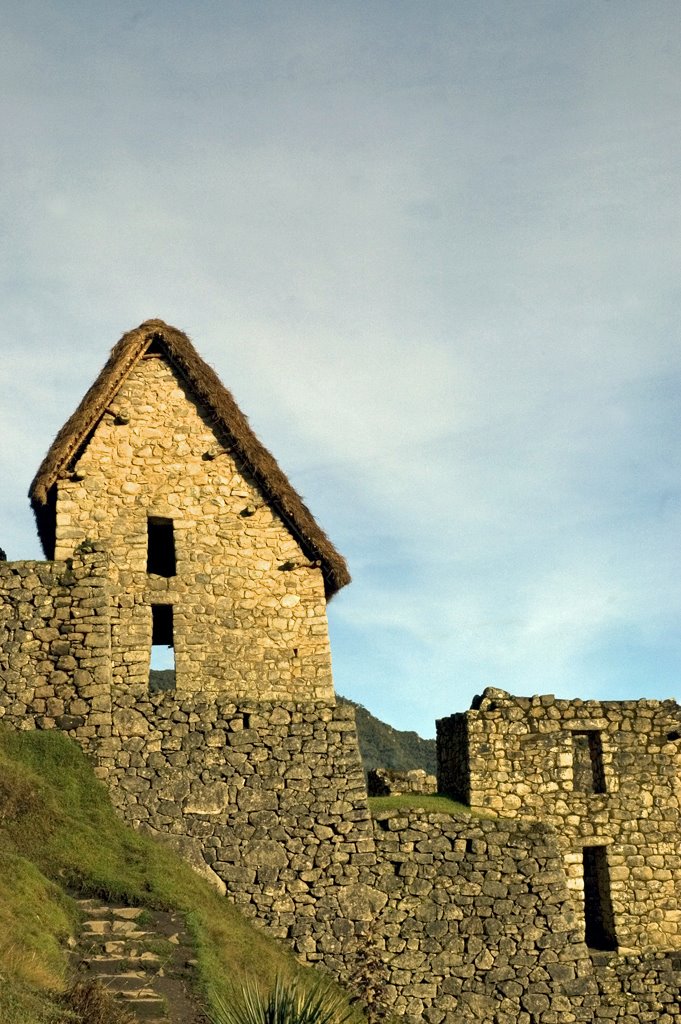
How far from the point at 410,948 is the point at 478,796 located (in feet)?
9.37

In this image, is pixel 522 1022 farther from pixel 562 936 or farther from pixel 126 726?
pixel 126 726

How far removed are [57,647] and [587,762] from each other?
30.8ft

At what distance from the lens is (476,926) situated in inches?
618

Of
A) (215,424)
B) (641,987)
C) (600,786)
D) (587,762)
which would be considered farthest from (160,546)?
(641,987)

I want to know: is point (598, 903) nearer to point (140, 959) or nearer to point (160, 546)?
point (140, 959)

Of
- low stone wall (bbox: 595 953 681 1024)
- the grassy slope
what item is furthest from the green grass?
low stone wall (bbox: 595 953 681 1024)

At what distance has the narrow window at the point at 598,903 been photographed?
17.5m

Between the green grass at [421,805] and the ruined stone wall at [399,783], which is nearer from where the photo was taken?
the green grass at [421,805]

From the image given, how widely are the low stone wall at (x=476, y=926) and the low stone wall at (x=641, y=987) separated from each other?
101 centimetres

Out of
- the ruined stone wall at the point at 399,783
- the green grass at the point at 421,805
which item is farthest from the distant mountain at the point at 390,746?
the green grass at the point at 421,805

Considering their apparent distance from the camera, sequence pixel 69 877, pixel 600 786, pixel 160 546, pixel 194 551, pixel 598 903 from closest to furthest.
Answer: pixel 69 877 → pixel 194 551 → pixel 598 903 → pixel 600 786 → pixel 160 546

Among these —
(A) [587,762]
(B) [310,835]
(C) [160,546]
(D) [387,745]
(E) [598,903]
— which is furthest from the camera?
(D) [387,745]

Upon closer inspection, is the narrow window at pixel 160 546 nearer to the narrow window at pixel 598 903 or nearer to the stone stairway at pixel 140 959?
the stone stairway at pixel 140 959

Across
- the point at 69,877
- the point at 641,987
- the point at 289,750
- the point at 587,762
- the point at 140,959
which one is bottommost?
the point at 641,987
